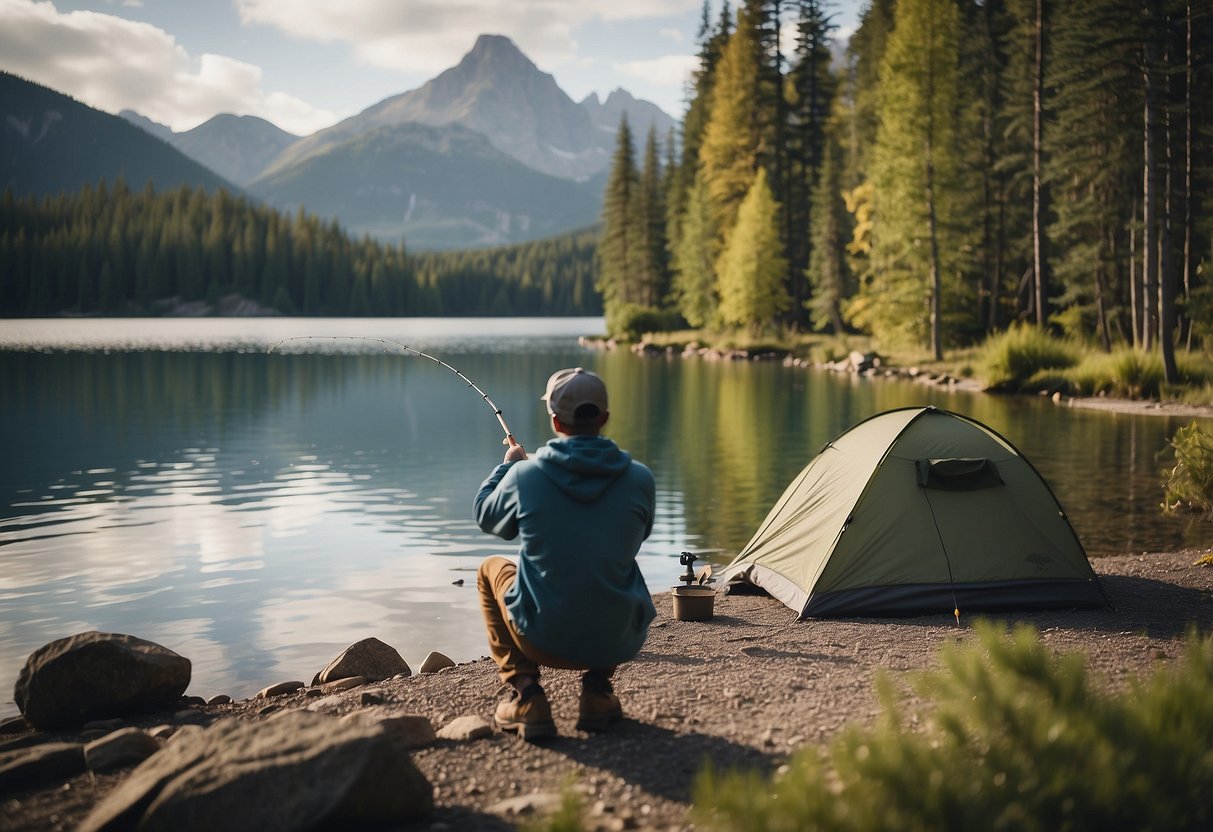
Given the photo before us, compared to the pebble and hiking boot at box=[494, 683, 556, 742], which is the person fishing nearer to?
hiking boot at box=[494, 683, 556, 742]

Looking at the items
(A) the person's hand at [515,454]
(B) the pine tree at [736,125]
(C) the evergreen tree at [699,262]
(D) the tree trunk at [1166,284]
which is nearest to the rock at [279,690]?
(A) the person's hand at [515,454]

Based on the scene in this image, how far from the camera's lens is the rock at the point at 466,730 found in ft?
18.1

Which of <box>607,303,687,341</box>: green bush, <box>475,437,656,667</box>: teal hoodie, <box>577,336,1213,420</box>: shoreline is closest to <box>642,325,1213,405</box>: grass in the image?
<box>577,336,1213,420</box>: shoreline

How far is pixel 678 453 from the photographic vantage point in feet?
67.3

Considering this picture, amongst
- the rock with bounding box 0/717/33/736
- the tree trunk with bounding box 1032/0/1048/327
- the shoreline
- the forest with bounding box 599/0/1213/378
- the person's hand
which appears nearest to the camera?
the person's hand

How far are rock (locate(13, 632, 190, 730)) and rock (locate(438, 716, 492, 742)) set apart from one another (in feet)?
7.97

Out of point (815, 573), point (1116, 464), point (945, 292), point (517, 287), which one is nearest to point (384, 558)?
point (815, 573)

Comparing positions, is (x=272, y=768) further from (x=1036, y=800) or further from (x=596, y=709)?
(x=1036, y=800)

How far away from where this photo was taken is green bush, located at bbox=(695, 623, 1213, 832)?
3.22 metres

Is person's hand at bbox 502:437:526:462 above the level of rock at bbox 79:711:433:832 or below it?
above

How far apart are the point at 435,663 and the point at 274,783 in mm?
4239

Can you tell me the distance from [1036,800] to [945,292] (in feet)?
127

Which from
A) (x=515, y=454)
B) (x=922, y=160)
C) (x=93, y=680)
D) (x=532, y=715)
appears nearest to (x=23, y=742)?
(x=93, y=680)

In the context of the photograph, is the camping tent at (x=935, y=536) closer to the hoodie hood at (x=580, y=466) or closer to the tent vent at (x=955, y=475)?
the tent vent at (x=955, y=475)
